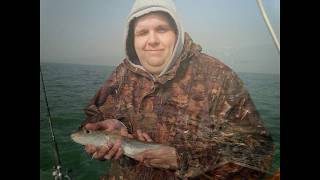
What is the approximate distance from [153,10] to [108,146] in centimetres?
111

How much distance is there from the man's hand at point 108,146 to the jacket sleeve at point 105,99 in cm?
6

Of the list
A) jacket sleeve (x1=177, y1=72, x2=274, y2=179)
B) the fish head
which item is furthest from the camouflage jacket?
the fish head

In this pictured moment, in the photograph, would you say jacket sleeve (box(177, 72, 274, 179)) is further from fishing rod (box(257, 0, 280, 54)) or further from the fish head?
the fish head

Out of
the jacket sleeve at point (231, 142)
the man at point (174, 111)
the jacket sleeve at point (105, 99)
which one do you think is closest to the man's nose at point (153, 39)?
the man at point (174, 111)

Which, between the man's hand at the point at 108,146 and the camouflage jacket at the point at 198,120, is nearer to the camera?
the camouflage jacket at the point at 198,120

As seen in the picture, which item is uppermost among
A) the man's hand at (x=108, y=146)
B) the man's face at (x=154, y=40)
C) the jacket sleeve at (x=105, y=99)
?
the man's face at (x=154, y=40)

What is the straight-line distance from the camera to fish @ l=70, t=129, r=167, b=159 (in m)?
2.97

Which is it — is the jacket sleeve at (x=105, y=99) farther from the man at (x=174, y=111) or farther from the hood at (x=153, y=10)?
the hood at (x=153, y=10)

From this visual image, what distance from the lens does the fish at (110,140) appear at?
2.97 m

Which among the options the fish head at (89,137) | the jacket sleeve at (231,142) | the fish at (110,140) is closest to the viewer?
the jacket sleeve at (231,142)

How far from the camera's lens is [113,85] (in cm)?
318

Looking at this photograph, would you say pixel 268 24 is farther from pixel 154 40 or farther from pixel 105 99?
pixel 105 99

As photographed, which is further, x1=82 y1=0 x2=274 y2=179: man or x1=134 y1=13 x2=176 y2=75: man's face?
x1=134 y1=13 x2=176 y2=75: man's face

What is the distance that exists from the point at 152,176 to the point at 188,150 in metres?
0.35
